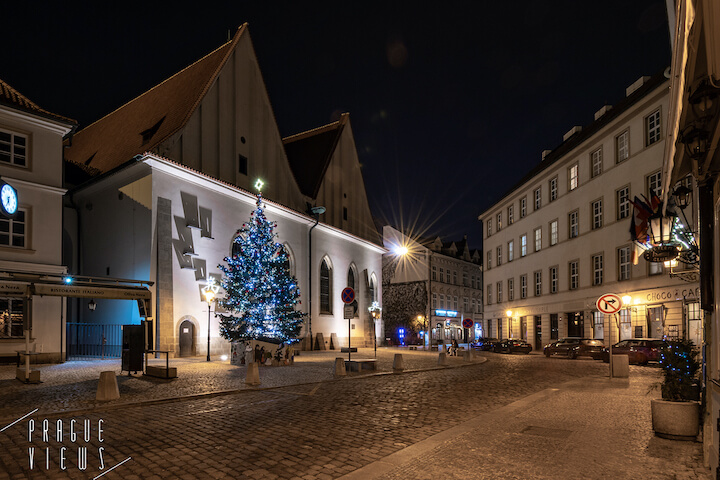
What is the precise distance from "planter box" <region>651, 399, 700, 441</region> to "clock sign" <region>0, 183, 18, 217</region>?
46.7 ft

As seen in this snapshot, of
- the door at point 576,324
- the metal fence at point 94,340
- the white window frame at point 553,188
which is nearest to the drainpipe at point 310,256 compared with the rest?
the metal fence at point 94,340

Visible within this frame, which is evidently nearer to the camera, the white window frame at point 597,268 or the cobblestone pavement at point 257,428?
the cobblestone pavement at point 257,428

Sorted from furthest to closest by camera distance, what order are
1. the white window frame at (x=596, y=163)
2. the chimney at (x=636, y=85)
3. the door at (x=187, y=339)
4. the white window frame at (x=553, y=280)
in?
the white window frame at (x=553, y=280) → the chimney at (x=636, y=85) → the white window frame at (x=596, y=163) → the door at (x=187, y=339)

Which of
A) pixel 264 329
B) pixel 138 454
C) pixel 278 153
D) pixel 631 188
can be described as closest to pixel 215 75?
pixel 278 153

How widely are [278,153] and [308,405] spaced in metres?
28.7

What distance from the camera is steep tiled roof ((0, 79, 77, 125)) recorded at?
2175 centimetres

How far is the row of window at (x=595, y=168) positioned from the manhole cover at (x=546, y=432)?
47.5 ft

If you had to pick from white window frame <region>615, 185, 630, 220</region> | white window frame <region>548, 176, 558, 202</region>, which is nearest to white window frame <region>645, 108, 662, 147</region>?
white window frame <region>615, 185, 630, 220</region>

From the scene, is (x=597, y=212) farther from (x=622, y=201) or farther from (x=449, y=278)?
(x=449, y=278)

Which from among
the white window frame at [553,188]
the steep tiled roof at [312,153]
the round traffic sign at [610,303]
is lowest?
the round traffic sign at [610,303]

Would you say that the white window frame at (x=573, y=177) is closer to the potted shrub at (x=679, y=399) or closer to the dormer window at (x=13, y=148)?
the potted shrub at (x=679, y=399)

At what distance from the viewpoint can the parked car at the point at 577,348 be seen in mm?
32156

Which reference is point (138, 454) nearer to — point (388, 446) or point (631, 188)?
point (388, 446)

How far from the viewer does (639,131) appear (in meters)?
31.8
